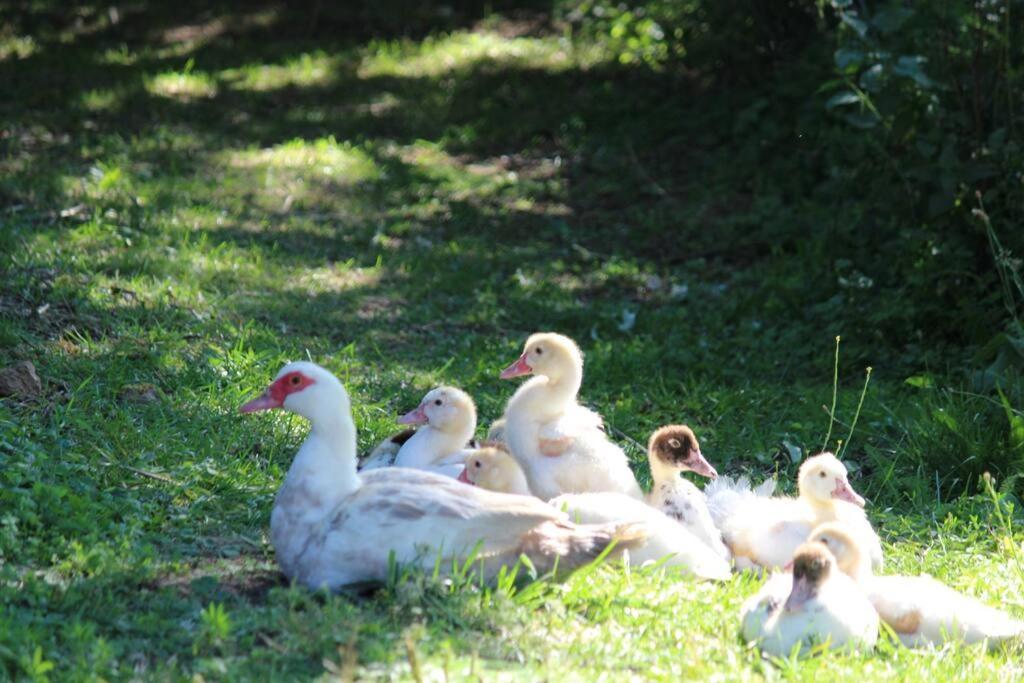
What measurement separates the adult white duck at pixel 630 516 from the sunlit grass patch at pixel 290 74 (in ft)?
28.7

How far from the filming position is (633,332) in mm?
8656

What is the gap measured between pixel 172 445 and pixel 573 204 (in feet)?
20.1

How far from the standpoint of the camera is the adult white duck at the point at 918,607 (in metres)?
4.72

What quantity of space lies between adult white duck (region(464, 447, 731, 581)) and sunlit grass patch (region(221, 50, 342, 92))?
8749 millimetres

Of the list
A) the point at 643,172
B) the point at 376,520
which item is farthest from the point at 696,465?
the point at 643,172

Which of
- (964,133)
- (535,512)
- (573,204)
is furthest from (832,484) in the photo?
(573,204)

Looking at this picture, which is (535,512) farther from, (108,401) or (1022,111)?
(1022,111)

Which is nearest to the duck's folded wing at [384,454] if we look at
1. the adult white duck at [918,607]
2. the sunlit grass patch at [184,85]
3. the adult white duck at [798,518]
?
the adult white duck at [798,518]

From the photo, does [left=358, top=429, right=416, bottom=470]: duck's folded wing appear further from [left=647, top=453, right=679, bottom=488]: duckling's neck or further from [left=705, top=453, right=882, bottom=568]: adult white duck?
[left=705, top=453, right=882, bottom=568]: adult white duck

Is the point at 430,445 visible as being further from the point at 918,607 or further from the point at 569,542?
the point at 918,607

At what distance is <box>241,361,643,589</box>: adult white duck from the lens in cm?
442

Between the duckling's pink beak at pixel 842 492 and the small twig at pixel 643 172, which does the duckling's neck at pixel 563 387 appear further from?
the small twig at pixel 643 172

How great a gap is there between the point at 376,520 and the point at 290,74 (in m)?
10.2

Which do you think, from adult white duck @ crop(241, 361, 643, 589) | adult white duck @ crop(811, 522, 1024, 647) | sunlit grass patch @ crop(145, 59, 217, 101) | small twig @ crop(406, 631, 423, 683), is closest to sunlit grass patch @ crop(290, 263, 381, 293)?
adult white duck @ crop(241, 361, 643, 589)
